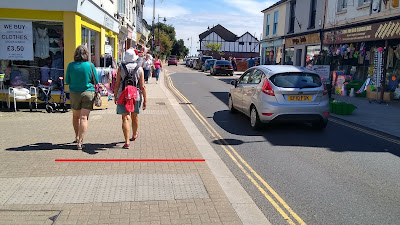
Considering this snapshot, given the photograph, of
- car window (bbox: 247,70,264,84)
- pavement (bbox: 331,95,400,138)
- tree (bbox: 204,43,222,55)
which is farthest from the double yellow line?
tree (bbox: 204,43,222,55)

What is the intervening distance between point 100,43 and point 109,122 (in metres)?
7.58

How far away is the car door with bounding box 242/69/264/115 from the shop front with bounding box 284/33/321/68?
13896mm

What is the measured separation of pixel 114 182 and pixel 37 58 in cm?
796

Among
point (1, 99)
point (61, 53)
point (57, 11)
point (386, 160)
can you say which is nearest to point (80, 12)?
point (57, 11)

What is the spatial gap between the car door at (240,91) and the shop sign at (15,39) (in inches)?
249

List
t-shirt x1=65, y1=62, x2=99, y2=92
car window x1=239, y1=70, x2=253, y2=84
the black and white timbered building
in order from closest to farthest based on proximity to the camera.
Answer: t-shirt x1=65, y1=62, x2=99, y2=92 → car window x1=239, y1=70, x2=253, y2=84 → the black and white timbered building

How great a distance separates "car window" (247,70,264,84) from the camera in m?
A: 9.21

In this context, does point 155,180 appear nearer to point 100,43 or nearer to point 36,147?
point 36,147

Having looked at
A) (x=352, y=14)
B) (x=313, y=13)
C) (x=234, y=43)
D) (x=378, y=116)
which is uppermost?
(x=234, y=43)

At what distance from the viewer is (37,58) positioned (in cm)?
1140

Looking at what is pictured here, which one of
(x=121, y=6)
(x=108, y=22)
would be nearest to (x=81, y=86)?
(x=108, y=22)

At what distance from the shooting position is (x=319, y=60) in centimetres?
2103

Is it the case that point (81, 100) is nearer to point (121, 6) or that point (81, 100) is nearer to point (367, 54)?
point (367, 54)

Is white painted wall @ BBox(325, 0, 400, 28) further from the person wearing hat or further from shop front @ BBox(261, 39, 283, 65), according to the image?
the person wearing hat
